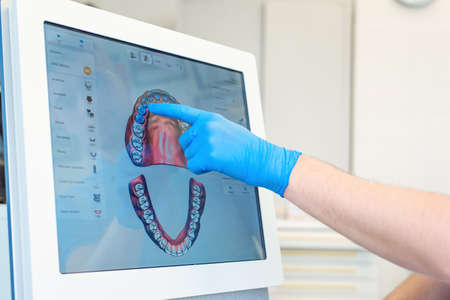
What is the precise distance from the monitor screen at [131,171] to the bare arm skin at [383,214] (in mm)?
147

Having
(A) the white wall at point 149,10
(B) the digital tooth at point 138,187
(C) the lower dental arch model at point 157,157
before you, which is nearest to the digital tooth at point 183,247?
(C) the lower dental arch model at point 157,157

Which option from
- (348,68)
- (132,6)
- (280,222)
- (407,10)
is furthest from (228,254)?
(348,68)

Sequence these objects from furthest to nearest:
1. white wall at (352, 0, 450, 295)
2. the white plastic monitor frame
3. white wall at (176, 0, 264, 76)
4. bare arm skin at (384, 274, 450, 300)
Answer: white wall at (176, 0, 264, 76) → white wall at (352, 0, 450, 295) → bare arm skin at (384, 274, 450, 300) → the white plastic monitor frame

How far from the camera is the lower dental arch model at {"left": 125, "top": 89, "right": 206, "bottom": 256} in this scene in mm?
654

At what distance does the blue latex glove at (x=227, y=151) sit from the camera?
695 mm

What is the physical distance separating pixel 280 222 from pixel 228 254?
125cm

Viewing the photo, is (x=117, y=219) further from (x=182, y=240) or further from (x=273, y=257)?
(x=273, y=257)

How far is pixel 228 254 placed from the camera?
754mm

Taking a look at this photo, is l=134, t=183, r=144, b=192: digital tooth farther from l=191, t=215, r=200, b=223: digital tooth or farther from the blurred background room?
the blurred background room

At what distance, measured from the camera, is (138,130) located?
67cm

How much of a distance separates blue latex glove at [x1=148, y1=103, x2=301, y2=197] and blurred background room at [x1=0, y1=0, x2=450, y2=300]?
3.55ft

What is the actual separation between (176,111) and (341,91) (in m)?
2.26

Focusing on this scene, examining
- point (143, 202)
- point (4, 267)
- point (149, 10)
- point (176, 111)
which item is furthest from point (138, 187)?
point (149, 10)

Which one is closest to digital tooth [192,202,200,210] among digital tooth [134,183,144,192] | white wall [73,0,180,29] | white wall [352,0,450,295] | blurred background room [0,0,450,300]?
digital tooth [134,183,144,192]
